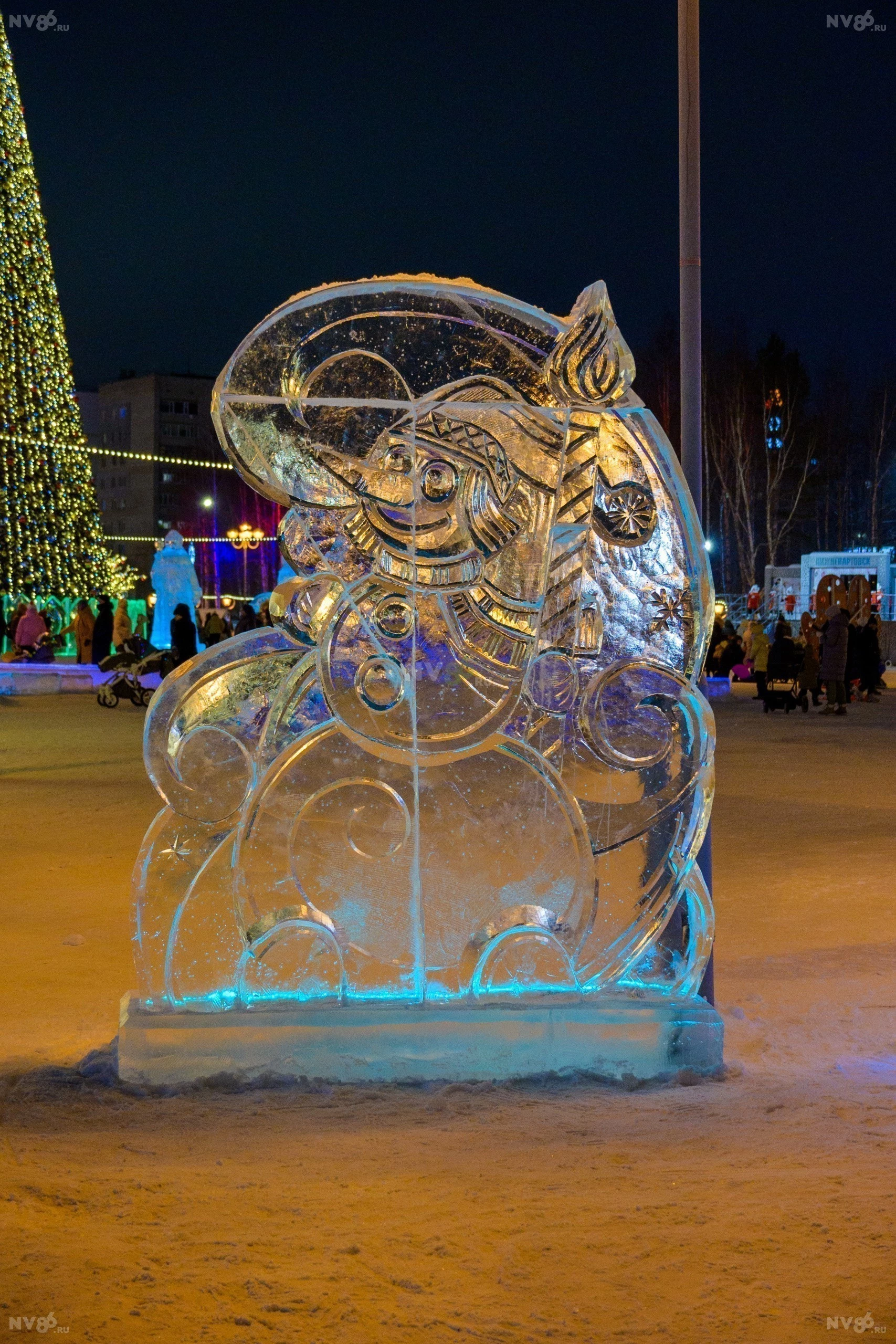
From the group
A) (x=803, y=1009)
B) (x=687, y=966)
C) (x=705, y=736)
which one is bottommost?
(x=803, y=1009)

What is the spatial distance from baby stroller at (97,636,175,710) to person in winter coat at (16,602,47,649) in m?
5.87

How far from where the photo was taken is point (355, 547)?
482 centimetres

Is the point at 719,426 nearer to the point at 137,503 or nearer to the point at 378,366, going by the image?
the point at 378,366

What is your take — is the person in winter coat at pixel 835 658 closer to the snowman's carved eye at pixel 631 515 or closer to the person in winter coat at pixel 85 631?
the snowman's carved eye at pixel 631 515

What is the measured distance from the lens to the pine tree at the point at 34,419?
26.8 metres

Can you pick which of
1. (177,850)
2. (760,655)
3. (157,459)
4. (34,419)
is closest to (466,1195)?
(177,850)

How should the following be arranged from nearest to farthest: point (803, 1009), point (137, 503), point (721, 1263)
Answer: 1. point (721, 1263)
2. point (803, 1009)
3. point (137, 503)

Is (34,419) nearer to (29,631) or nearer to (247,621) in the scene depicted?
(29,631)

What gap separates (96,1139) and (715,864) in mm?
5483

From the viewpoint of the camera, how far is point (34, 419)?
28.3 meters

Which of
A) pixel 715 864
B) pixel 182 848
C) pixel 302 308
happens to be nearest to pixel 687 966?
pixel 182 848

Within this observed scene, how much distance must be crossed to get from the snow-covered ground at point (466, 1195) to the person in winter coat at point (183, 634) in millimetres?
16222
